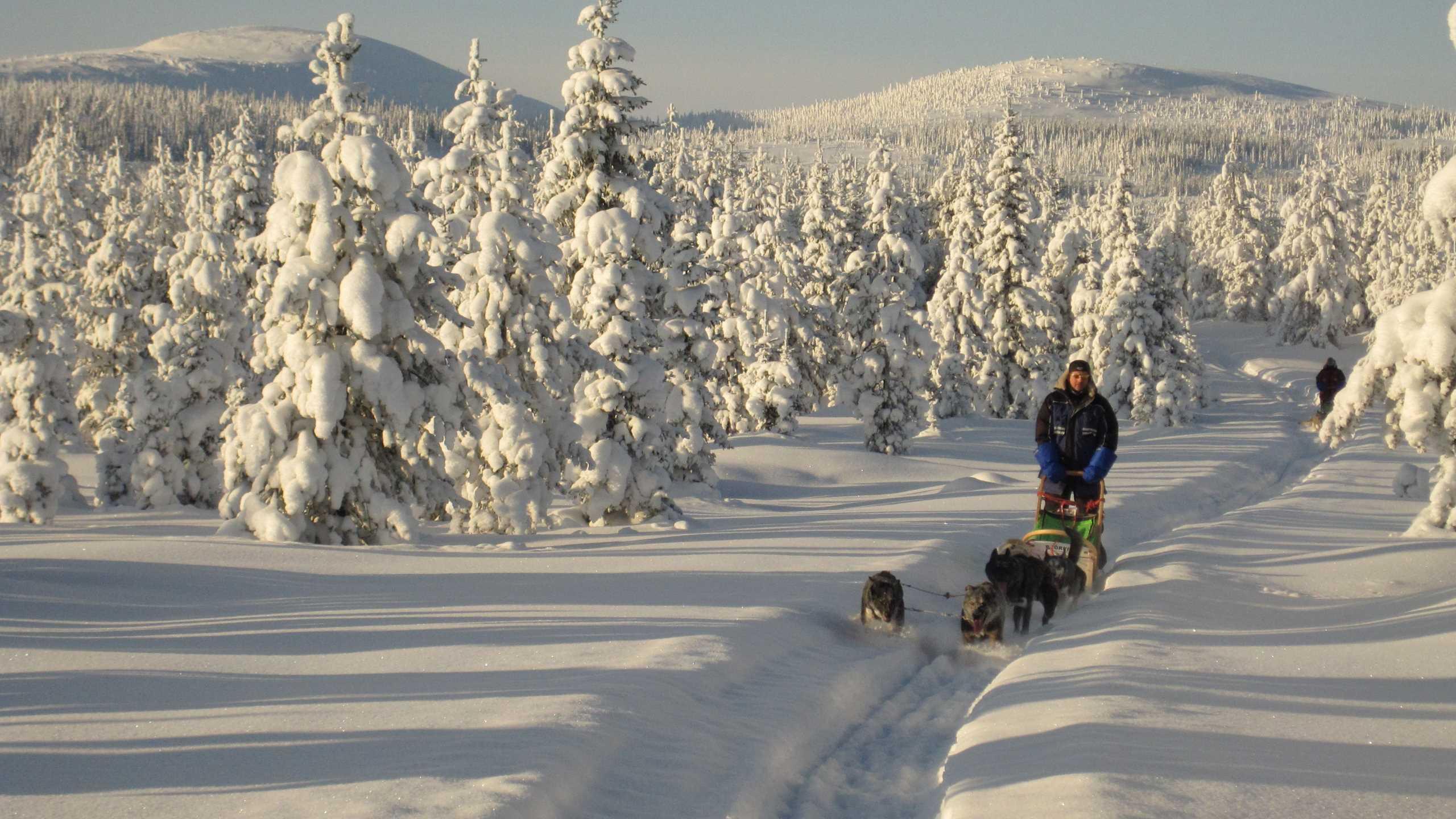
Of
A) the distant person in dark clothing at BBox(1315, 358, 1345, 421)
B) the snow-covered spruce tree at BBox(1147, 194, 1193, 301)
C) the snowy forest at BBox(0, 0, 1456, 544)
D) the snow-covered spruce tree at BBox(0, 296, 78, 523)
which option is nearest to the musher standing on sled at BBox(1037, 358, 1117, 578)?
the snowy forest at BBox(0, 0, 1456, 544)

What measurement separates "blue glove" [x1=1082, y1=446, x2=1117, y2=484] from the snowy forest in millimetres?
2982

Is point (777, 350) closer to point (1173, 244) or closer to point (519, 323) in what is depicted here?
point (519, 323)

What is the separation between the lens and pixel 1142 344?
38.2m

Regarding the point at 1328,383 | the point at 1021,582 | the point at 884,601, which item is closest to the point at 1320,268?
the point at 1328,383

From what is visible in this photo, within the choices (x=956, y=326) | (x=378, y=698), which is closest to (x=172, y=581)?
(x=378, y=698)

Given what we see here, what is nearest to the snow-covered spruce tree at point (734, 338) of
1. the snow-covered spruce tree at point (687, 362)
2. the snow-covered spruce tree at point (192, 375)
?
the snow-covered spruce tree at point (687, 362)

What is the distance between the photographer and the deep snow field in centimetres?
571

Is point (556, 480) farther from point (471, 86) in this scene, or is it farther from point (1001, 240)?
point (1001, 240)

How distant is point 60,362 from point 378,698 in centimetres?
2026

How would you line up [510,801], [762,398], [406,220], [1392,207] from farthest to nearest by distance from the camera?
[1392,207], [762,398], [406,220], [510,801]

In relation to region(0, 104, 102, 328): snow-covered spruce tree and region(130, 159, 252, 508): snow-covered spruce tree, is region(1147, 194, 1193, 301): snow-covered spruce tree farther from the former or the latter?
region(0, 104, 102, 328): snow-covered spruce tree

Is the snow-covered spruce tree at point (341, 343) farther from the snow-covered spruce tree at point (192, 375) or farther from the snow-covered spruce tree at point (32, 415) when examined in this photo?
the snow-covered spruce tree at point (192, 375)

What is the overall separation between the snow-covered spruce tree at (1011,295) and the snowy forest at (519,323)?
0.13 m

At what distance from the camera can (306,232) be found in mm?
14383
